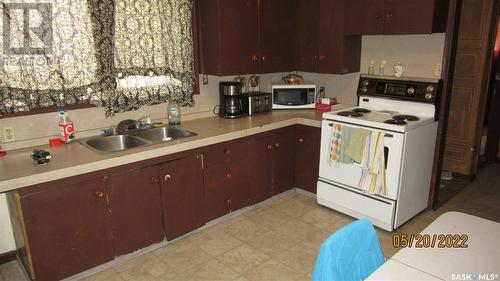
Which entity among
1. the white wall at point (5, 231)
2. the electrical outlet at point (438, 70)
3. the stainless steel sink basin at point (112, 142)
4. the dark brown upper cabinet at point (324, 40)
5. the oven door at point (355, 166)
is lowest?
the white wall at point (5, 231)

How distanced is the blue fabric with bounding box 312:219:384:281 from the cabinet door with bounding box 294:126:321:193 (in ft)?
6.81

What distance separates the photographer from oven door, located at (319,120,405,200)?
290 cm

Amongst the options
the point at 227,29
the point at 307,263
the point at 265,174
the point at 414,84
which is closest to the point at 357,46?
the point at 414,84

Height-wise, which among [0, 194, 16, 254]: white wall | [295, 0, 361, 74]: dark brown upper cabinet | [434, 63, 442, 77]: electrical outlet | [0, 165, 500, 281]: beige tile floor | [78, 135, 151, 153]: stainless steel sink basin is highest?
[295, 0, 361, 74]: dark brown upper cabinet

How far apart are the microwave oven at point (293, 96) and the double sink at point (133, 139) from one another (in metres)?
1.22

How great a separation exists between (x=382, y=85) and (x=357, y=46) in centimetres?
52

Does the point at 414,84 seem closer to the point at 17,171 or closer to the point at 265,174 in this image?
the point at 265,174

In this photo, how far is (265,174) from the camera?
357cm

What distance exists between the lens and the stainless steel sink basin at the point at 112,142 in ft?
9.45

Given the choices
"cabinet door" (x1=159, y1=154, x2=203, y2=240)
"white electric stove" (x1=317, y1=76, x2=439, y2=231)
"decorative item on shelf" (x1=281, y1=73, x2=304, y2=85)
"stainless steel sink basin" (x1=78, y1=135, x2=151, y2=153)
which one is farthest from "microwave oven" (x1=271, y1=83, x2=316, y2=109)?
"stainless steel sink basin" (x1=78, y1=135, x2=151, y2=153)

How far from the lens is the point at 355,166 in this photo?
318cm

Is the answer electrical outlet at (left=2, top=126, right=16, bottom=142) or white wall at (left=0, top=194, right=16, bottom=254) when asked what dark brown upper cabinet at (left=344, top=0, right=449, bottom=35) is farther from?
white wall at (left=0, top=194, right=16, bottom=254)

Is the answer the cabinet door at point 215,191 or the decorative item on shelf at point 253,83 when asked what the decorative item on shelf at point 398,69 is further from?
the cabinet door at point 215,191
